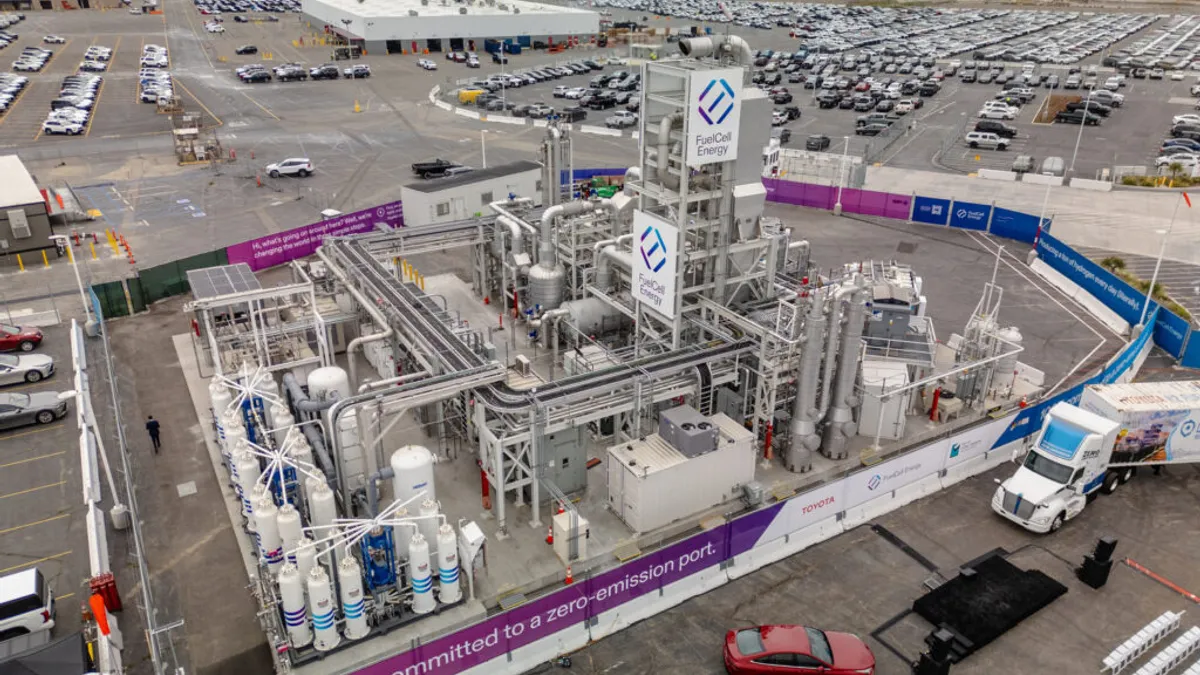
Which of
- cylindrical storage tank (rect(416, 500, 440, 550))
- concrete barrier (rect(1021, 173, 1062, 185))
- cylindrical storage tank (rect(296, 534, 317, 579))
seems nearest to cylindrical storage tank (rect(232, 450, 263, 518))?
cylindrical storage tank (rect(296, 534, 317, 579))

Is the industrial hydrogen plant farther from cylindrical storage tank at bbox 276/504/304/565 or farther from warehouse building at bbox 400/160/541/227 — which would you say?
warehouse building at bbox 400/160/541/227

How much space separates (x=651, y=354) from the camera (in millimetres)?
26578

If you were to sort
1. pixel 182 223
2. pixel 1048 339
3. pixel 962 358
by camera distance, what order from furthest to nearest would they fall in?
pixel 182 223
pixel 1048 339
pixel 962 358

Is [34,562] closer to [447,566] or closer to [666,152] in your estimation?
Result: [447,566]

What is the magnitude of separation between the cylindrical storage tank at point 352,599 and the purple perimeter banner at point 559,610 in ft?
4.72

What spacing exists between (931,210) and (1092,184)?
52.1ft

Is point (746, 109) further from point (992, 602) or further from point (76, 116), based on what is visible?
point (76, 116)

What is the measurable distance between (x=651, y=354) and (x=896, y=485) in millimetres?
8997

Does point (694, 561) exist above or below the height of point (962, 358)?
below

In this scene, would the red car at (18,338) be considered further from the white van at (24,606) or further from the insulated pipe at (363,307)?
the white van at (24,606)

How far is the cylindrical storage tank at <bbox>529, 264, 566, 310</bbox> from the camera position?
31938 mm

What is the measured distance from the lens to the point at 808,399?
2462 centimetres

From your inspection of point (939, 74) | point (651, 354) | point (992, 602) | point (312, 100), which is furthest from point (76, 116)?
point (939, 74)

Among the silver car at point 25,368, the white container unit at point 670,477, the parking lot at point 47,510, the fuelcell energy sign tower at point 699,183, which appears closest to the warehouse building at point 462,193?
the fuelcell energy sign tower at point 699,183
